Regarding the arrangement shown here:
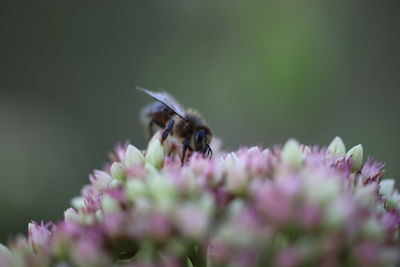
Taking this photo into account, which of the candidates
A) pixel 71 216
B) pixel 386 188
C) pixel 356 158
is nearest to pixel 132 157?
pixel 71 216

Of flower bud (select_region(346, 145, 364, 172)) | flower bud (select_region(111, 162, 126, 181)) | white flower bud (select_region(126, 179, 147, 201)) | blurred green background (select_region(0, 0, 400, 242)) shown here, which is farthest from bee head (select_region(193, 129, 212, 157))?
blurred green background (select_region(0, 0, 400, 242))

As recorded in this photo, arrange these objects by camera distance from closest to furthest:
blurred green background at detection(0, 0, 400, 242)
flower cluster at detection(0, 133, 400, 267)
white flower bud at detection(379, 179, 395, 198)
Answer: flower cluster at detection(0, 133, 400, 267), white flower bud at detection(379, 179, 395, 198), blurred green background at detection(0, 0, 400, 242)

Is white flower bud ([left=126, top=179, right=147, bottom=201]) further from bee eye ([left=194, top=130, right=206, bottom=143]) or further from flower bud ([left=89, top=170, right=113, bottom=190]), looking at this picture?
bee eye ([left=194, top=130, right=206, bottom=143])

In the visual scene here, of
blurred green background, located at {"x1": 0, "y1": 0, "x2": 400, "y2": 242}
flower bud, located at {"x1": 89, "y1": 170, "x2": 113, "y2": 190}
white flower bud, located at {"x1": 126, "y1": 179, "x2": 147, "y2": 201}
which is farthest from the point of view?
blurred green background, located at {"x1": 0, "y1": 0, "x2": 400, "y2": 242}

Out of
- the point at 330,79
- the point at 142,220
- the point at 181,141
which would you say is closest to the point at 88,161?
the point at 330,79

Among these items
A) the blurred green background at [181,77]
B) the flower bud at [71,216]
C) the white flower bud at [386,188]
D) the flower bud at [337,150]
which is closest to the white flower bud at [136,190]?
the flower bud at [71,216]

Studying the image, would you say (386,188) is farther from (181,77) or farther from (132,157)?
(181,77)
